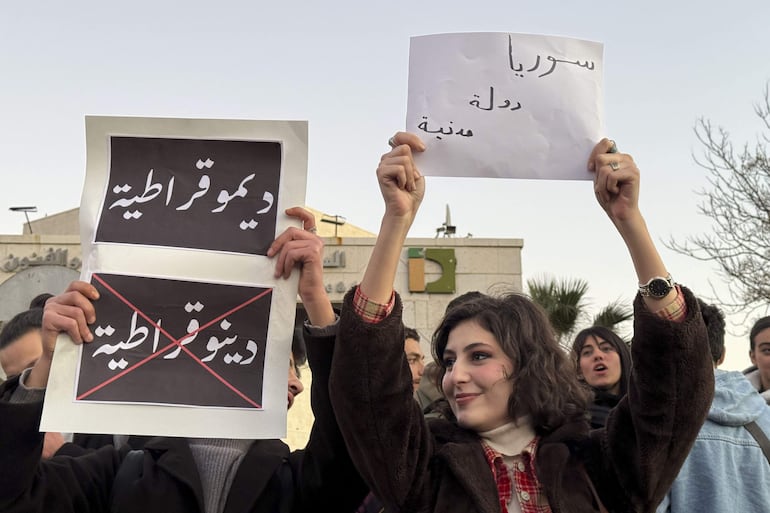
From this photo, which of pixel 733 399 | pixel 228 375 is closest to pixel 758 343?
pixel 733 399

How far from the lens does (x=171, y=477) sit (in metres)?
2.25

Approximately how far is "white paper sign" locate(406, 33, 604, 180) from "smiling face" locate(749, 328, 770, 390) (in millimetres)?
2452

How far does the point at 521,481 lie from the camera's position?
212 cm

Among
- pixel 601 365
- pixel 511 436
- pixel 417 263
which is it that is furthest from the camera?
pixel 417 263

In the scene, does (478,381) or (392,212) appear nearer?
(392,212)

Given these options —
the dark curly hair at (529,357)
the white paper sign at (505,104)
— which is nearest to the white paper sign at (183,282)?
the white paper sign at (505,104)

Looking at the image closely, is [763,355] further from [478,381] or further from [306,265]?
[306,265]

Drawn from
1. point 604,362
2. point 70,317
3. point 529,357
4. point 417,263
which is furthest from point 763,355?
point 417,263

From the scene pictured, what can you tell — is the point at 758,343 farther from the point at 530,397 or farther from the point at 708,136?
the point at 708,136

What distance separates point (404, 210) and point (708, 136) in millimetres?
10747

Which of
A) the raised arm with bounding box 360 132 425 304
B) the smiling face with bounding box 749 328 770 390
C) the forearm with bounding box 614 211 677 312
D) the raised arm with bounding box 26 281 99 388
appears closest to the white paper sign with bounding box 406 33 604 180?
the raised arm with bounding box 360 132 425 304

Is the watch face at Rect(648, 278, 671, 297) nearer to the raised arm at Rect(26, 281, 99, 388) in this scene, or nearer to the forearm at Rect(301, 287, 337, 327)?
the forearm at Rect(301, 287, 337, 327)

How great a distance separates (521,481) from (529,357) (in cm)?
36

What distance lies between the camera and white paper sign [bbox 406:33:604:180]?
222 centimetres
